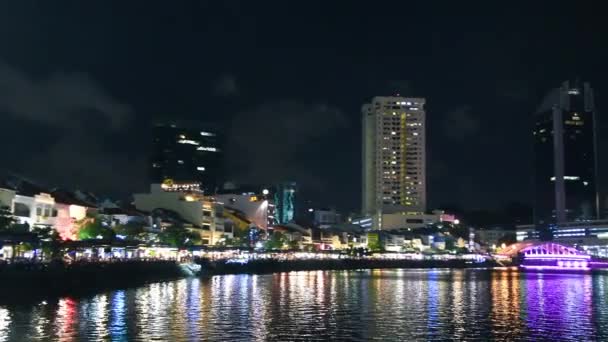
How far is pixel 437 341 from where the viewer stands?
35281 millimetres

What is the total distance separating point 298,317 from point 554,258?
5985 inches

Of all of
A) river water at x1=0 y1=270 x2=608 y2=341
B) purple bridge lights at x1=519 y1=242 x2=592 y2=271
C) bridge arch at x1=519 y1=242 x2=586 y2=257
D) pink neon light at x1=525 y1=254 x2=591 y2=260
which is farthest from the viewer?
bridge arch at x1=519 y1=242 x2=586 y2=257

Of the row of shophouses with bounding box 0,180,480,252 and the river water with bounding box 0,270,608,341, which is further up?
the row of shophouses with bounding box 0,180,480,252

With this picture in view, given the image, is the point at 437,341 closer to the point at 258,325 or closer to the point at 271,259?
the point at 258,325

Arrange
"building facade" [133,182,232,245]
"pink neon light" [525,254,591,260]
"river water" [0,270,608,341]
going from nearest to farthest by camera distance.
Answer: "river water" [0,270,608,341]
"building facade" [133,182,232,245]
"pink neon light" [525,254,591,260]

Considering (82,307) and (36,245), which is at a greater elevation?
(36,245)

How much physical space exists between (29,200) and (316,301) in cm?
3636

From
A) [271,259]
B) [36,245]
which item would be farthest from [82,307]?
[271,259]

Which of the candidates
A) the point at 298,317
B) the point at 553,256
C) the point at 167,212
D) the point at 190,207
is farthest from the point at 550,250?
the point at 298,317

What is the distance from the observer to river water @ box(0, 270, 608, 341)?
120ft

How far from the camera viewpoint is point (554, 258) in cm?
18162

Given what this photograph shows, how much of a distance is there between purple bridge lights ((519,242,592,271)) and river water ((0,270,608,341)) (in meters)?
117

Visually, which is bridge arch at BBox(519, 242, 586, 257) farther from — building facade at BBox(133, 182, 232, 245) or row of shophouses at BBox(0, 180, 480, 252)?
building facade at BBox(133, 182, 232, 245)

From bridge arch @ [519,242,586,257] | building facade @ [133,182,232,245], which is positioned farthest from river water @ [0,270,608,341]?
bridge arch @ [519,242,586,257]
